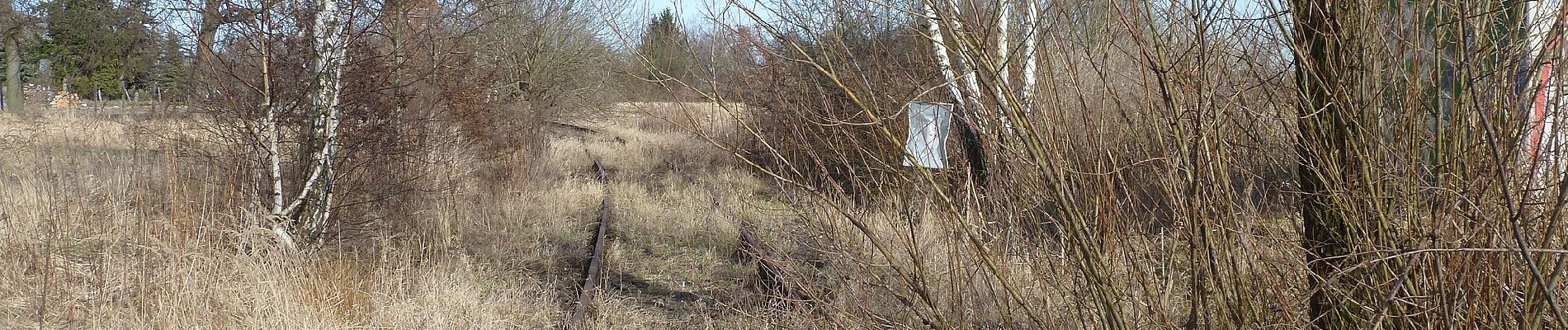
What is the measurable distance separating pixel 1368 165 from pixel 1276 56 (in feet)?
1.34

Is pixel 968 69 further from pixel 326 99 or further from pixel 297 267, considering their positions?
pixel 326 99

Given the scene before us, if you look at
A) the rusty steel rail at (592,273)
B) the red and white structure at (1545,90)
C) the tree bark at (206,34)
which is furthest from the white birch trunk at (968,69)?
the tree bark at (206,34)

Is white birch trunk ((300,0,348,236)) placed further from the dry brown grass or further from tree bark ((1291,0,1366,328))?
tree bark ((1291,0,1366,328))

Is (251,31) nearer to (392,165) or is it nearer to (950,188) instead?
(392,165)

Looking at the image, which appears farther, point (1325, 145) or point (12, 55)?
point (12, 55)

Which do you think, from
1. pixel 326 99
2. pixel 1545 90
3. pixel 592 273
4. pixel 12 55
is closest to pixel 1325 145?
pixel 1545 90

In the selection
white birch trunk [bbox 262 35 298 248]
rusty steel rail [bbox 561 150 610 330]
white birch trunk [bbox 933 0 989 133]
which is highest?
white birch trunk [bbox 933 0 989 133]

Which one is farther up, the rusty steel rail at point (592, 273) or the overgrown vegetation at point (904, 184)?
the overgrown vegetation at point (904, 184)

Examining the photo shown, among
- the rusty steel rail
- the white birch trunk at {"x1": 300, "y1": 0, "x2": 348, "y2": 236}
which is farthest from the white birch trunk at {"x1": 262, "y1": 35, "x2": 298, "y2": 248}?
the rusty steel rail

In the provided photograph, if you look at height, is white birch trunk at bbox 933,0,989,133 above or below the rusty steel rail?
above

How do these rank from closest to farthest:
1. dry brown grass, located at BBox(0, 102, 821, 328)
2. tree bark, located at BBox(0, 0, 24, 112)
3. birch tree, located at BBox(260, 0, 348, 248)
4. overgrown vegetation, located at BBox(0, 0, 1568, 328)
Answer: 1. overgrown vegetation, located at BBox(0, 0, 1568, 328)
2. dry brown grass, located at BBox(0, 102, 821, 328)
3. birch tree, located at BBox(260, 0, 348, 248)
4. tree bark, located at BBox(0, 0, 24, 112)

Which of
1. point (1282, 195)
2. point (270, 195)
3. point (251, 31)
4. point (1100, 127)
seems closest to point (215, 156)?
point (270, 195)

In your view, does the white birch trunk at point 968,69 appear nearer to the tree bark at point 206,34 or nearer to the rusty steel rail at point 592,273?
the rusty steel rail at point 592,273

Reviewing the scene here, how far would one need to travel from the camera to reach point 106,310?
4363mm
